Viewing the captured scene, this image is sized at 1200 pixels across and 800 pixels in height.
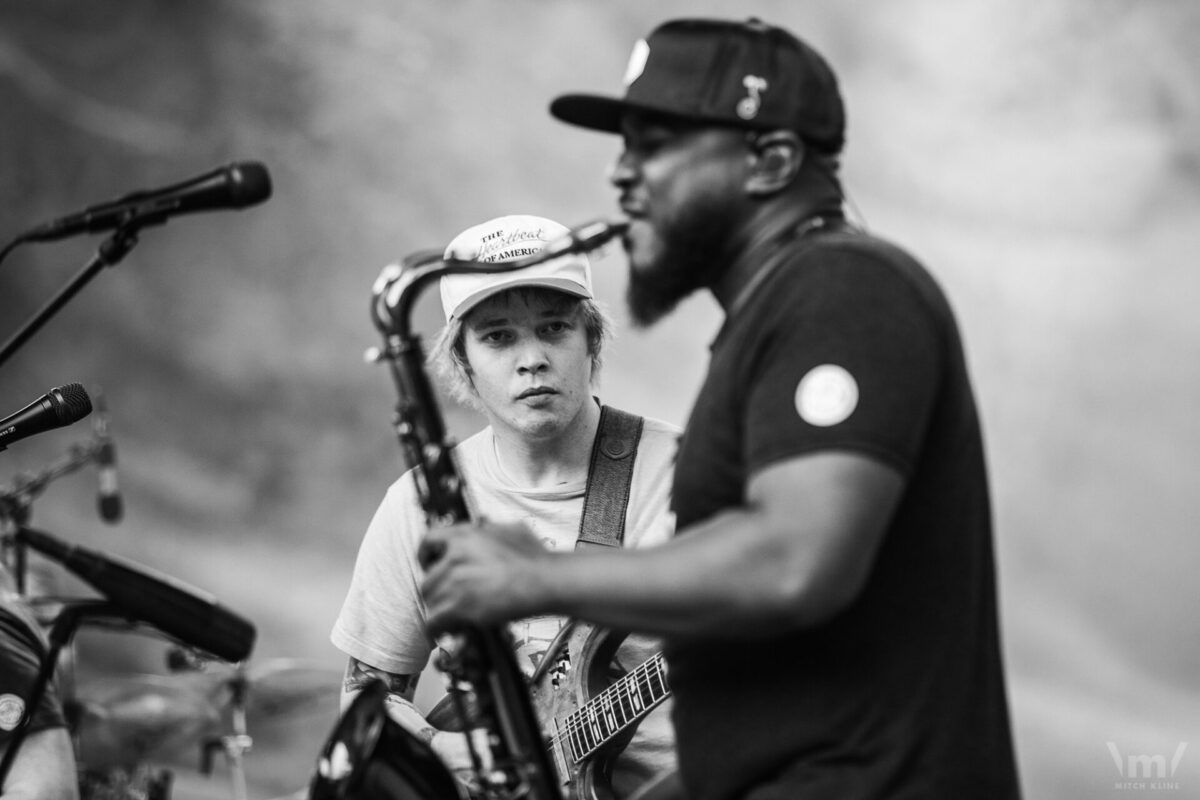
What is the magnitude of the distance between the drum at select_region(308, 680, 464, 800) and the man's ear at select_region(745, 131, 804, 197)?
3.23ft

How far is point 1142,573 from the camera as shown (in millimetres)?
4551

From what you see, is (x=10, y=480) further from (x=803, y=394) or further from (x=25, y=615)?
(x=803, y=394)

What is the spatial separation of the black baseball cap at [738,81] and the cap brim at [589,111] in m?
0.12

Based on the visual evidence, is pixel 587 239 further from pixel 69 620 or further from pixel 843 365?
pixel 69 620

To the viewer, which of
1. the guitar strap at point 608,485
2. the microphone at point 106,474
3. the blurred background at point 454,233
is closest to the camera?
the guitar strap at point 608,485

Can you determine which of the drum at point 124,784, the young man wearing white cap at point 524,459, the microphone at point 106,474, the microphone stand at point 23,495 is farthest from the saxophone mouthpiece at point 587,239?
the microphone at point 106,474

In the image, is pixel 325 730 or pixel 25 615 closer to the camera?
pixel 25 615

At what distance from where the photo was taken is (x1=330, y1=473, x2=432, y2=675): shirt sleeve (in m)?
3.24

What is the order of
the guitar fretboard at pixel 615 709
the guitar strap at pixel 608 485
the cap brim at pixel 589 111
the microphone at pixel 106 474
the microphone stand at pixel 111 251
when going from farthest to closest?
the microphone at pixel 106 474 < the guitar strap at pixel 608 485 < the guitar fretboard at pixel 615 709 < the microphone stand at pixel 111 251 < the cap brim at pixel 589 111

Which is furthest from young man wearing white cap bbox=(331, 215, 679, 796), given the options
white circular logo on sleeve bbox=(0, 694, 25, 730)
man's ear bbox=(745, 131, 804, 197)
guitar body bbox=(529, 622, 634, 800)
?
man's ear bbox=(745, 131, 804, 197)

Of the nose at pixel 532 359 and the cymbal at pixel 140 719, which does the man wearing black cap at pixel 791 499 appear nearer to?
the nose at pixel 532 359

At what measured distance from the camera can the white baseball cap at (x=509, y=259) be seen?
3281 millimetres

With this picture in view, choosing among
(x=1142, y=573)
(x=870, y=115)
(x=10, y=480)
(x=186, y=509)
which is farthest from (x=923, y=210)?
(x=10, y=480)

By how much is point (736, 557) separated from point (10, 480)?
216 inches
